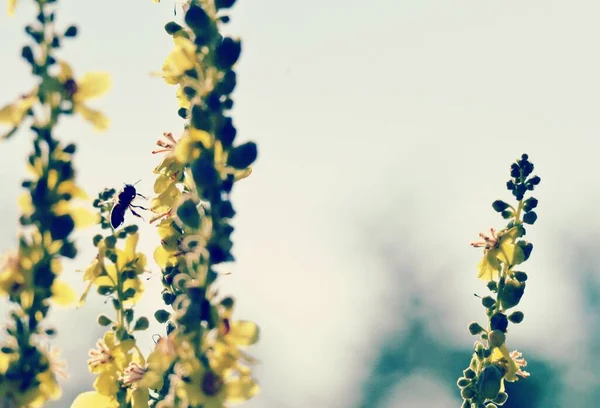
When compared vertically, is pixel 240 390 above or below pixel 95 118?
below

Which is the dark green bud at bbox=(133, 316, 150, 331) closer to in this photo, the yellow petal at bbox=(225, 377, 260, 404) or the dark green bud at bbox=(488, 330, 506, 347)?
the yellow petal at bbox=(225, 377, 260, 404)

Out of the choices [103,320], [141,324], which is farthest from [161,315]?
[103,320]

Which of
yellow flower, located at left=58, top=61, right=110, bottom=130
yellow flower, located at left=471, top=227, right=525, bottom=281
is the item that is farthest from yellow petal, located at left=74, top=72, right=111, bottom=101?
yellow flower, located at left=471, top=227, right=525, bottom=281

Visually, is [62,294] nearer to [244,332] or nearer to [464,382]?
[244,332]

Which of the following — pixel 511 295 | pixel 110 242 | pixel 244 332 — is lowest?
pixel 244 332

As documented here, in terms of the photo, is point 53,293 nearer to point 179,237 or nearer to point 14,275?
point 14,275

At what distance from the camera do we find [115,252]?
2.78 metres

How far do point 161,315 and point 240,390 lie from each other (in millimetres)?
739

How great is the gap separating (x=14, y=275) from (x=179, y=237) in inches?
22.3

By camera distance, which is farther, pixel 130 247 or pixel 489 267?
pixel 489 267

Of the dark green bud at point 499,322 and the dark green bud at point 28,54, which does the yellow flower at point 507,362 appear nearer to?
the dark green bud at point 499,322

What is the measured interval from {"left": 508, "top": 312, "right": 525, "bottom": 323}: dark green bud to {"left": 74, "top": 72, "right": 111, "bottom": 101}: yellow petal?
1.63 meters

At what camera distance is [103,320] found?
9.09 ft

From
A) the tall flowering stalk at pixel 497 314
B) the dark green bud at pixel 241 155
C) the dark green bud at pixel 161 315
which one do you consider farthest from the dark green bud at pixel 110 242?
the tall flowering stalk at pixel 497 314
